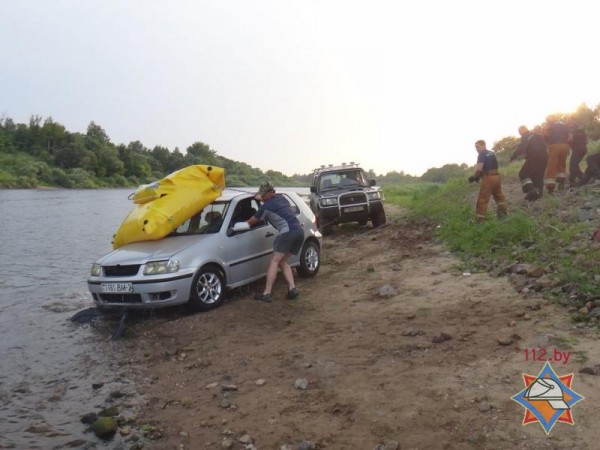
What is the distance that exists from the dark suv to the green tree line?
46640 millimetres

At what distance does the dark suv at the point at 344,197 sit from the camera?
52.6ft

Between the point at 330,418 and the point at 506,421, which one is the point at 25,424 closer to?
the point at 330,418

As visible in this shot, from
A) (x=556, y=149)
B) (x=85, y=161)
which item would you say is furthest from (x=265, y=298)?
(x=85, y=161)

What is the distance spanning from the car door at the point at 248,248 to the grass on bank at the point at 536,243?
3.37 m

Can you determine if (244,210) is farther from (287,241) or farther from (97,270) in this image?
(97,270)

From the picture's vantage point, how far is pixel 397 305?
7.23m

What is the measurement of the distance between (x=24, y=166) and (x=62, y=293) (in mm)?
67975

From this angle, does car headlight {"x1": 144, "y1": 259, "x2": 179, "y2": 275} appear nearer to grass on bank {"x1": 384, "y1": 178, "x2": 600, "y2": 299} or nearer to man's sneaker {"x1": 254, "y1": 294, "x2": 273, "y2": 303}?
man's sneaker {"x1": 254, "y1": 294, "x2": 273, "y2": 303}

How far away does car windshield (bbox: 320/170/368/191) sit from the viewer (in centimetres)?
A: 1675

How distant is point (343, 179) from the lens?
666 inches

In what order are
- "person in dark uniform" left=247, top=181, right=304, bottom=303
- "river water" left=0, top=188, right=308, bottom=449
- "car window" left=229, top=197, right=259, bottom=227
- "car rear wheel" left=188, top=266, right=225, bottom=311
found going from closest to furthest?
"river water" left=0, top=188, right=308, bottom=449 → "car rear wheel" left=188, top=266, right=225, bottom=311 → "person in dark uniform" left=247, top=181, right=304, bottom=303 → "car window" left=229, top=197, right=259, bottom=227

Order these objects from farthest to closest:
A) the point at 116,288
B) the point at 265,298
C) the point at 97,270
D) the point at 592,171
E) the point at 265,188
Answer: the point at 592,171, the point at 265,188, the point at 265,298, the point at 97,270, the point at 116,288

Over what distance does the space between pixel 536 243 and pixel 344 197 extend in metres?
7.84

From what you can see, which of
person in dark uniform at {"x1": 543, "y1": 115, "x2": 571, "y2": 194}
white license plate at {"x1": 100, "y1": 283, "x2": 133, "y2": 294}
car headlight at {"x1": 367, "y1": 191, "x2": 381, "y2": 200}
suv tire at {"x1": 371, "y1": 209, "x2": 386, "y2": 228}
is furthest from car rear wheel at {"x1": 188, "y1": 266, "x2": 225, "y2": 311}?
suv tire at {"x1": 371, "y1": 209, "x2": 386, "y2": 228}
